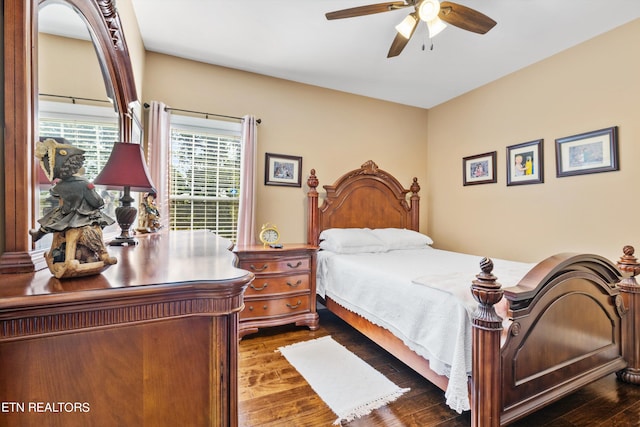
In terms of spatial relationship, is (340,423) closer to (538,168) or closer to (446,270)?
(446,270)

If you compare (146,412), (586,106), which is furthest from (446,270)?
(146,412)

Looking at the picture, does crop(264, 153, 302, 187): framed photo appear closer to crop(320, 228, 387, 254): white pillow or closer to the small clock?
the small clock

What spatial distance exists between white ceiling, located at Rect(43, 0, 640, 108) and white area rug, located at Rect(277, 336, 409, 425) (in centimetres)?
277

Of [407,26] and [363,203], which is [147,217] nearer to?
[407,26]

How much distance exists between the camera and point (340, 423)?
1617 mm

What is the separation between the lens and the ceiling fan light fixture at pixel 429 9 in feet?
5.87

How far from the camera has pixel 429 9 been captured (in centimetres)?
183

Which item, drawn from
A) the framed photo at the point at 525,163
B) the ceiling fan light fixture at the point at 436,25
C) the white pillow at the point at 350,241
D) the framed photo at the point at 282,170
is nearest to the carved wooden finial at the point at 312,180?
the framed photo at the point at 282,170

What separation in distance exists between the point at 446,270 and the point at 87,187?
7.74 ft

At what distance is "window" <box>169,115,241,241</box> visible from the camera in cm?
306

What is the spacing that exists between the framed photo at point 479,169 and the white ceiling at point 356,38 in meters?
0.90

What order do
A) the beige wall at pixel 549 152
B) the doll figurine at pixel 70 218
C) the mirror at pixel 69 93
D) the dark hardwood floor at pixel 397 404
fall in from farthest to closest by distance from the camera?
the beige wall at pixel 549 152 → the dark hardwood floor at pixel 397 404 → the mirror at pixel 69 93 → the doll figurine at pixel 70 218

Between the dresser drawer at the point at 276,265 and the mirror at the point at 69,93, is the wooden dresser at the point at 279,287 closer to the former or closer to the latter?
the dresser drawer at the point at 276,265

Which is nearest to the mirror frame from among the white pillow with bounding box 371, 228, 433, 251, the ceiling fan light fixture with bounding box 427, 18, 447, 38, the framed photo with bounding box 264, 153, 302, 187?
the ceiling fan light fixture with bounding box 427, 18, 447, 38
